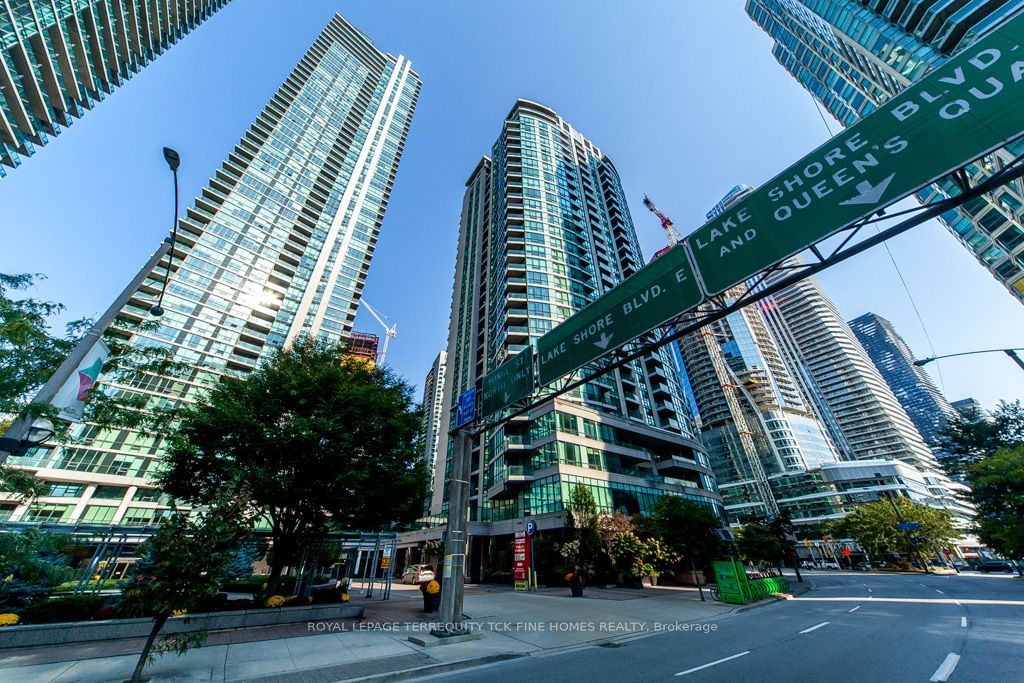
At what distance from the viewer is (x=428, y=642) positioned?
999 centimetres

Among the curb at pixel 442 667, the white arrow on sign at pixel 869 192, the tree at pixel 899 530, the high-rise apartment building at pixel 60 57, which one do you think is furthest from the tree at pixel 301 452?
the tree at pixel 899 530

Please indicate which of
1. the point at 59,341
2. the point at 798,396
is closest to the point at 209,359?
the point at 59,341

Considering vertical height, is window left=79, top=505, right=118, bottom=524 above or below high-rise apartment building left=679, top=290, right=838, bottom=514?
below

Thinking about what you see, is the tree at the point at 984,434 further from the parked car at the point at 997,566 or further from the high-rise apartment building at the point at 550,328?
the high-rise apartment building at the point at 550,328

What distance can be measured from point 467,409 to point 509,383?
6.63ft

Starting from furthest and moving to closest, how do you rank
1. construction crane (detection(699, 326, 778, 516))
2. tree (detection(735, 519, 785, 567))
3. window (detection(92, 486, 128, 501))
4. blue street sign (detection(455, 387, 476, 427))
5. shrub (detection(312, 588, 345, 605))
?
construction crane (detection(699, 326, 778, 516)), window (detection(92, 486, 128, 501)), tree (detection(735, 519, 785, 567)), shrub (detection(312, 588, 345, 605)), blue street sign (detection(455, 387, 476, 427))

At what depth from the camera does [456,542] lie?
1190cm

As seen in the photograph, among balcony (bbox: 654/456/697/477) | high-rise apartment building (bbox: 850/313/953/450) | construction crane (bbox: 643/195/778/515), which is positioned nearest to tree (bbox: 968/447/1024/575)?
balcony (bbox: 654/456/697/477)

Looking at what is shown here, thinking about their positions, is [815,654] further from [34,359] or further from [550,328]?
[550,328]

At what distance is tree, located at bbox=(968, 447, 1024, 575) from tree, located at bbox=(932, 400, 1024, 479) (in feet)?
19.8

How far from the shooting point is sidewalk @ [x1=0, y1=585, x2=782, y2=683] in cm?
755

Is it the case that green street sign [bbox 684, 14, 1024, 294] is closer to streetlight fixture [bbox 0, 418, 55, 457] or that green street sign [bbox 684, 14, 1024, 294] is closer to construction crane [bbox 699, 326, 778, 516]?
streetlight fixture [bbox 0, 418, 55, 457]

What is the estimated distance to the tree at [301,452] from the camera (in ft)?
46.1

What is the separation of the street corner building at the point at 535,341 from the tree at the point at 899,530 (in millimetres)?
21537
